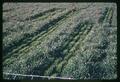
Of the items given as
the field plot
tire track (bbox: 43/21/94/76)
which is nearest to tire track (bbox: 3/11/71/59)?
the field plot

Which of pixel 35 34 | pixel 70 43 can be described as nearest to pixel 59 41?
pixel 70 43

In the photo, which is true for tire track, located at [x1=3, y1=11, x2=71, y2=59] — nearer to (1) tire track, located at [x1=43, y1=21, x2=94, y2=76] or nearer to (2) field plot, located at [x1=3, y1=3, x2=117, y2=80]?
(2) field plot, located at [x1=3, y1=3, x2=117, y2=80]

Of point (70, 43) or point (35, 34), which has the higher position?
point (35, 34)

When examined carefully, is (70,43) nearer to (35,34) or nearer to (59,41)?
(59,41)

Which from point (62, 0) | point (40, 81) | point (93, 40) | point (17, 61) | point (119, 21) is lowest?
point (40, 81)

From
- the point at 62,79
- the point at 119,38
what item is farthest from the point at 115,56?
the point at 62,79

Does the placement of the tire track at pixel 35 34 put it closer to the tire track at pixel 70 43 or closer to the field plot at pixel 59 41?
the field plot at pixel 59 41

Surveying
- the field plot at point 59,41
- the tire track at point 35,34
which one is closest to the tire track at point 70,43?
the field plot at point 59,41

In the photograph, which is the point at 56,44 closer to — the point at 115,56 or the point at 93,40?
the point at 93,40
